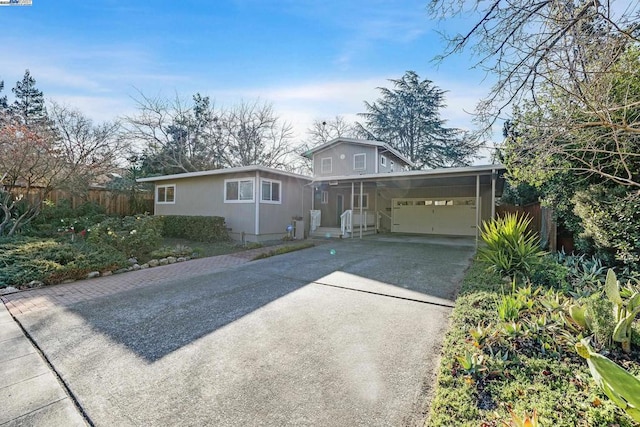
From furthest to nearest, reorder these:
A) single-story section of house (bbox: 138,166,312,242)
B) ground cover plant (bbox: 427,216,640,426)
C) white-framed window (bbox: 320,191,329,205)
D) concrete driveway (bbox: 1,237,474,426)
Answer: white-framed window (bbox: 320,191,329,205) < single-story section of house (bbox: 138,166,312,242) < concrete driveway (bbox: 1,237,474,426) < ground cover plant (bbox: 427,216,640,426)

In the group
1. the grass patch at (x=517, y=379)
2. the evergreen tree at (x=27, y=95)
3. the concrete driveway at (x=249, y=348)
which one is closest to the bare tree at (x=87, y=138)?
the concrete driveway at (x=249, y=348)

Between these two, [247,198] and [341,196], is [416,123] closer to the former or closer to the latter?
[341,196]

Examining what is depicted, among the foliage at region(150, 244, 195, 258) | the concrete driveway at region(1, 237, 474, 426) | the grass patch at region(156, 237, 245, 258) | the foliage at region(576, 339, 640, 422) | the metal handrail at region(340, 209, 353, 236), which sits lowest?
the concrete driveway at region(1, 237, 474, 426)

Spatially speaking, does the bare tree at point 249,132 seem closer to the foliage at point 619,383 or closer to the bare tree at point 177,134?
the bare tree at point 177,134

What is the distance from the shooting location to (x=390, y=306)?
13.8 feet

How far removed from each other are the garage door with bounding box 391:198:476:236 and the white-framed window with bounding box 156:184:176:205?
11283 mm

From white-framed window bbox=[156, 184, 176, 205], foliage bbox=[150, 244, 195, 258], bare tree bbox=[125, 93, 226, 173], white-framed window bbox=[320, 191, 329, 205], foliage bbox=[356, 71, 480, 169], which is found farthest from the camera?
foliage bbox=[356, 71, 480, 169]

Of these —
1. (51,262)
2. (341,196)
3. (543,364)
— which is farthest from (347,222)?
(543,364)

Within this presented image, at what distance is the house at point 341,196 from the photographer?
1066 centimetres

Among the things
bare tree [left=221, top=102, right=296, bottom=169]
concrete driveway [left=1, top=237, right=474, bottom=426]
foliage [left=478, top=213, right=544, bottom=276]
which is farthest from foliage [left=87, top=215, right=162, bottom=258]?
bare tree [left=221, top=102, right=296, bottom=169]

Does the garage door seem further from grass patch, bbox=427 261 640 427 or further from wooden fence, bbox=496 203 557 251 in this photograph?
grass patch, bbox=427 261 640 427

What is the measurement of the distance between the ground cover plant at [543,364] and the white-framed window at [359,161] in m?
12.3

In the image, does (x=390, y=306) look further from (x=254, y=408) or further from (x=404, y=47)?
(x=404, y=47)

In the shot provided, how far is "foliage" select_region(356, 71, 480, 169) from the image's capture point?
2452cm
